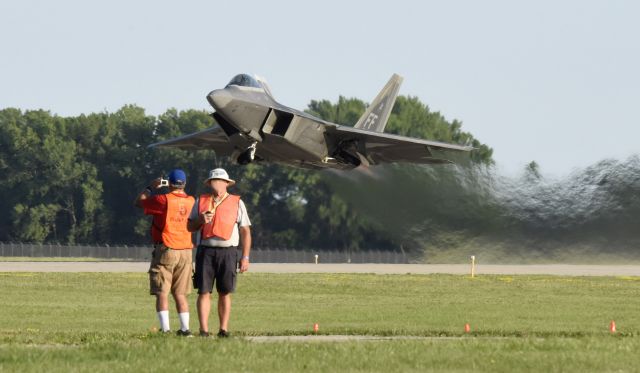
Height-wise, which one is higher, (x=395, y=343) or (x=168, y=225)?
(x=168, y=225)

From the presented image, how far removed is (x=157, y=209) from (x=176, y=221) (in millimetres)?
268

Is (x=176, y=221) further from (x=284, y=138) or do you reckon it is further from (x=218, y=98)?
(x=284, y=138)

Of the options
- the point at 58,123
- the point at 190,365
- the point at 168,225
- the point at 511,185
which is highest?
the point at 58,123

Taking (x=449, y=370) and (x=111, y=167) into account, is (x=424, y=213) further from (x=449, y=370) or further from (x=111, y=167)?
(x=111, y=167)

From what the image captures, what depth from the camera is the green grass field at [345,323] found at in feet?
37.1

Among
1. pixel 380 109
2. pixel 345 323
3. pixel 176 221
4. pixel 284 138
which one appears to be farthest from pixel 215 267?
pixel 380 109

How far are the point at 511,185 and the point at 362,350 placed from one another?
38.8m

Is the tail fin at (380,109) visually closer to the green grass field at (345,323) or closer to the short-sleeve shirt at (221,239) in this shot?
the green grass field at (345,323)

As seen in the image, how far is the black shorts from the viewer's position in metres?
14.3

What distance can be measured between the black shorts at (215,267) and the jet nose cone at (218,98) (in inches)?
753

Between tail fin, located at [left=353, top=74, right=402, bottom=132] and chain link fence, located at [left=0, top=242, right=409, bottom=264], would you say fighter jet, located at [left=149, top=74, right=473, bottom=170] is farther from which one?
chain link fence, located at [left=0, top=242, right=409, bottom=264]

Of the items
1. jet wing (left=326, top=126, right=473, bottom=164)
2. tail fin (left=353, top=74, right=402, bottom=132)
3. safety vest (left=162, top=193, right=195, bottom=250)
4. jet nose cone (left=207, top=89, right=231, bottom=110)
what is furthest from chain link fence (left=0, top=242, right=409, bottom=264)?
safety vest (left=162, top=193, right=195, bottom=250)

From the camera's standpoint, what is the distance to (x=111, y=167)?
107 meters

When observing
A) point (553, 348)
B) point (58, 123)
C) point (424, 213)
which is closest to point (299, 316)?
point (553, 348)
